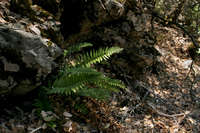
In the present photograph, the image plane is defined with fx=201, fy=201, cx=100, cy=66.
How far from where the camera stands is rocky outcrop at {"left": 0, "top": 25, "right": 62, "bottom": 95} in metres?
1.89

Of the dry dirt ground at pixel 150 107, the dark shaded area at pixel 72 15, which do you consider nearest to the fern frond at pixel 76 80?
the dry dirt ground at pixel 150 107

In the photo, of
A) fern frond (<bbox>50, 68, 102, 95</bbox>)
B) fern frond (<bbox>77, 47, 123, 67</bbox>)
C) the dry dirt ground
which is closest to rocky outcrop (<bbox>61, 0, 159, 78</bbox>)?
the dry dirt ground

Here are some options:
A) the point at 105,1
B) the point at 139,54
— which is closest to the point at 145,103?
the point at 139,54

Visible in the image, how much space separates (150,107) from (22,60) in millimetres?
2348

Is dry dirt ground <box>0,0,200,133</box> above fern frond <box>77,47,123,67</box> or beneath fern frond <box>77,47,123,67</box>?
beneath

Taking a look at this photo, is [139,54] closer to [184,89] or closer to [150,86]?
[150,86]

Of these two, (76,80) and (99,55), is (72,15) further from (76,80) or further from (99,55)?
(76,80)

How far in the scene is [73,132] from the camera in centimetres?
234

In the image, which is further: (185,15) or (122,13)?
(185,15)

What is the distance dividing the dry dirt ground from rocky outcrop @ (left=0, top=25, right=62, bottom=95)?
0.26 m

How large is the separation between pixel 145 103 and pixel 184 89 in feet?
4.77

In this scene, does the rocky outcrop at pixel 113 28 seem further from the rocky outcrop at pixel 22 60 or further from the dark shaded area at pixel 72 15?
the rocky outcrop at pixel 22 60

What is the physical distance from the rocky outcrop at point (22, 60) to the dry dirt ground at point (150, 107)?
0.85ft

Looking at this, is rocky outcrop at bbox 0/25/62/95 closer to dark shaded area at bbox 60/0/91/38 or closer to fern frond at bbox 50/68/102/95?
fern frond at bbox 50/68/102/95
